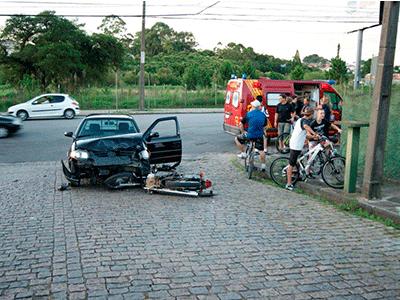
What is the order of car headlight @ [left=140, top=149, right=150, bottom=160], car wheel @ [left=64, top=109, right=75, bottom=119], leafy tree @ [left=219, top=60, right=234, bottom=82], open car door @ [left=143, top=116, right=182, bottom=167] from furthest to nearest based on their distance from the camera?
leafy tree @ [left=219, top=60, right=234, bottom=82] < car wheel @ [left=64, top=109, right=75, bottom=119] < open car door @ [left=143, top=116, right=182, bottom=167] < car headlight @ [left=140, top=149, right=150, bottom=160]

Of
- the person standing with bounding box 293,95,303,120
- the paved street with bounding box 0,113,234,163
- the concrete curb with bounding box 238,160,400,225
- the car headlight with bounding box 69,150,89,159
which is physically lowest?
the paved street with bounding box 0,113,234,163

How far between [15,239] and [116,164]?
10.8 ft

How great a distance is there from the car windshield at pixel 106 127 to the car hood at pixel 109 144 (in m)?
1.15

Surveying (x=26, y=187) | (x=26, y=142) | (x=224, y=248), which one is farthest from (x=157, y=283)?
(x=26, y=142)

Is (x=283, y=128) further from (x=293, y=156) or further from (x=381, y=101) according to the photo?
(x=381, y=101)

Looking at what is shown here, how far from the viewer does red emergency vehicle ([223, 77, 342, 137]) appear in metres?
16.2

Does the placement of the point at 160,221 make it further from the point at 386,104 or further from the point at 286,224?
the point at 386,104

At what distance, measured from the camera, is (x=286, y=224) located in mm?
7188

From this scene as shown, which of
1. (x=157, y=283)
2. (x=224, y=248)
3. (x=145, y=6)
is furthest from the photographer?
(x=145, y=6)

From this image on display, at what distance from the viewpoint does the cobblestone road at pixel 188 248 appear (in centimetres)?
471

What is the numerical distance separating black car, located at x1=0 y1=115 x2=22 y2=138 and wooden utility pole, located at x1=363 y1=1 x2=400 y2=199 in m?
14.3

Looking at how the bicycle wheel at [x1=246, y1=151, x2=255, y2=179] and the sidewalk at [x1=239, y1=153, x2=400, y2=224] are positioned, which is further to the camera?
the bicycle wheel at [x1=246, y1=151, x2=255, y2=179]

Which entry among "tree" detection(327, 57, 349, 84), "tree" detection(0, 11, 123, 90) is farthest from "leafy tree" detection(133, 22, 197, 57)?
"tree" detection(0, 11, 123, 90)

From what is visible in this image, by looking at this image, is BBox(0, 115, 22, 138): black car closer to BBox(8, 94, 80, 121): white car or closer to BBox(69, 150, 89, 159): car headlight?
BBox(8, 94, 80, 121): white car
